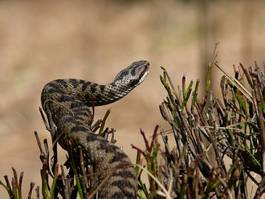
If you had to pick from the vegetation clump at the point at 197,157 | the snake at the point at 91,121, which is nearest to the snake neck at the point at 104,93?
the snake at the point at 91,121

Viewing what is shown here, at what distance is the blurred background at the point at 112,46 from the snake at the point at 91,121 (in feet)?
31.3

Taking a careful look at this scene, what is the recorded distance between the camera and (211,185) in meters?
4.80

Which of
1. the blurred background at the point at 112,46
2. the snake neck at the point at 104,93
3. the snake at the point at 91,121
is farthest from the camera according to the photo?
the blurred background at the point at 112,46

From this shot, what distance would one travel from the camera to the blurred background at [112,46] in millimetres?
19172

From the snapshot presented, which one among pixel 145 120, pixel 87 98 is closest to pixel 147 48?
pixel 145 120

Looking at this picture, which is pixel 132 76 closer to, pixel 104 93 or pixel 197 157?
pixel 104 93

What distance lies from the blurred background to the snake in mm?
9532

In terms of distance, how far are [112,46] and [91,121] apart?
16.8 metres

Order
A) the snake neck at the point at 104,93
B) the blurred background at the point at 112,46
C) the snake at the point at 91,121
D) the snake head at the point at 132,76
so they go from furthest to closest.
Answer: the blurred background at the point at 112,46 < the snake head at the point at 132,76 < the snake neck at the point at 104,93 < the snake at the point at 91,121

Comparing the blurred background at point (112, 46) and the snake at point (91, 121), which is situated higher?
the blurred background at point (112, 46)

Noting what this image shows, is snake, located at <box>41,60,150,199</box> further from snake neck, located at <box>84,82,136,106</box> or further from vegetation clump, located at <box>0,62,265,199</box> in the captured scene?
vegetation clump, located at <box>0,62,265,199</box>

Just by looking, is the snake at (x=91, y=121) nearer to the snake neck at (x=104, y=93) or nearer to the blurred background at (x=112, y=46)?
the snake neck at (x=104, y=93)

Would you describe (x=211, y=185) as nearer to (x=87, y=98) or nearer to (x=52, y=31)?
(x=87, y=98)

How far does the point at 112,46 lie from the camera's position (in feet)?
76.2
